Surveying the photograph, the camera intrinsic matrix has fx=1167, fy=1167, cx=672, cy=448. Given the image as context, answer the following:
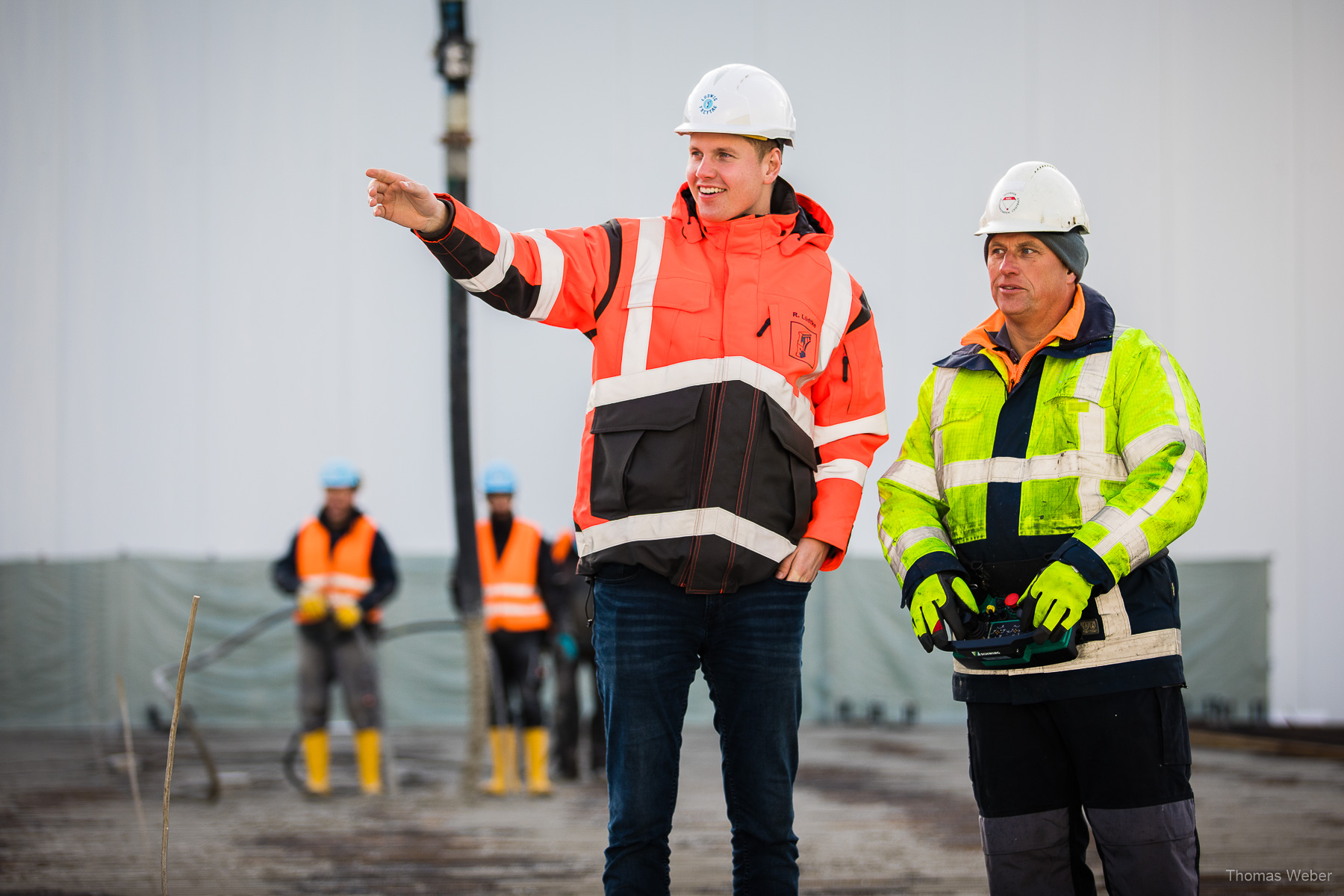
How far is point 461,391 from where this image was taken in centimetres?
728

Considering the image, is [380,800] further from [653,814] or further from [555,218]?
[555,218]

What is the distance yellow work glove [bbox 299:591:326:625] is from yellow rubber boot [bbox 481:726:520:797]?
1356 millimetres

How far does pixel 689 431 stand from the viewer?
94.2 inches

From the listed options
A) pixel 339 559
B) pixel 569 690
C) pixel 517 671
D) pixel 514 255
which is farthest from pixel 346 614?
pixel 514 255

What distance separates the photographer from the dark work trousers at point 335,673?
24.5 feet

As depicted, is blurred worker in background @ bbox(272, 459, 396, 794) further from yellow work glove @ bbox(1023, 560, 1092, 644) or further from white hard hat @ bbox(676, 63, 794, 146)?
yellow work glove @ bbox(1023, 560, 1092, 644)

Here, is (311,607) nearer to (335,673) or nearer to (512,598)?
(335,673)

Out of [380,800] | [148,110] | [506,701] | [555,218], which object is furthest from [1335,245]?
[148,110]

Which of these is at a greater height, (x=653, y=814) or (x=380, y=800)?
(x=653, y=814)

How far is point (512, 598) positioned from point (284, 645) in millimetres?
5352

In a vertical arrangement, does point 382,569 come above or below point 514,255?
below

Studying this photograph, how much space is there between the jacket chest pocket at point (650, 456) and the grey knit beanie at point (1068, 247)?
0.90 metres

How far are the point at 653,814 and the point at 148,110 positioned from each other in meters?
12.7

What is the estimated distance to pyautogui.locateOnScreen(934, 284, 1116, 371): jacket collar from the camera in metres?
2.59
